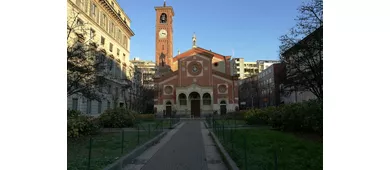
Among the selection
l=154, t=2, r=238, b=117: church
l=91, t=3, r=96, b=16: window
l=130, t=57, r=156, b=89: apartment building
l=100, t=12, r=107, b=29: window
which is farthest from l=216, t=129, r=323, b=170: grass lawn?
l=130, t=57, r=156, b=89: apartment building

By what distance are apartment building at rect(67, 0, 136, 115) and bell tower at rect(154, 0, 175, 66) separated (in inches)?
750

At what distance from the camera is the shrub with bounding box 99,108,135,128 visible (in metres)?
18.6

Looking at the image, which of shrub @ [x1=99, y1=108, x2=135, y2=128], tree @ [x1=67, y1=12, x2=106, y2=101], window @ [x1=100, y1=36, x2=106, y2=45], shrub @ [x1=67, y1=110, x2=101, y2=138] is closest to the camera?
shrub @ [x1=67, y1=110, x2=101, y2=138]

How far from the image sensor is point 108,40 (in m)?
36.6

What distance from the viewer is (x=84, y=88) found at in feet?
49.3

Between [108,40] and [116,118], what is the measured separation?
2083cm

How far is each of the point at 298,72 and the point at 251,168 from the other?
12391mm

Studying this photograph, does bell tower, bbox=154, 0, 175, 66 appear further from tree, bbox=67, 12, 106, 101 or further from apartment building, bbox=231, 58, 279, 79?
apartment building, bbox=231, 58, 279, 79

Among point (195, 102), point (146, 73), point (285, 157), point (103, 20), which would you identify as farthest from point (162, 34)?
point (285, 157)

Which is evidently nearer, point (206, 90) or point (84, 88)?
point (84, 88)

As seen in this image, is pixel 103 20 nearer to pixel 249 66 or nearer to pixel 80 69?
pixel 80 69

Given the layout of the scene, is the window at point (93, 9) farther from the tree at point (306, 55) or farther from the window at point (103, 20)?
the tree at point (306, 55)
